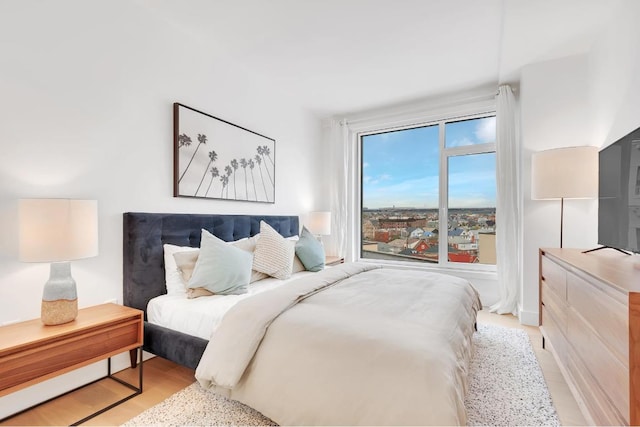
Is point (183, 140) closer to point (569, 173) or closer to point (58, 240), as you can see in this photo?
point (58, 240)

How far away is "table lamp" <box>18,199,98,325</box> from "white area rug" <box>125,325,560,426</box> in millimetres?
728

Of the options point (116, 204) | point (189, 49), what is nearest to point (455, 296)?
point (116, 204)

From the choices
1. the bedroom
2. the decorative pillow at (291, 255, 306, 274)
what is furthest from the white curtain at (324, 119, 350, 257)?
the decorative pillow at (291, 255, 306, 274)

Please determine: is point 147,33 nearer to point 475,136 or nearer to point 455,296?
point 455,296

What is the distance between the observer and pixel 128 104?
2223 millimetres

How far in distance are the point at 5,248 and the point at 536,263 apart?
4.14 metres

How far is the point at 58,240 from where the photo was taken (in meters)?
1.55

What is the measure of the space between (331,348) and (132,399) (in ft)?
4.48

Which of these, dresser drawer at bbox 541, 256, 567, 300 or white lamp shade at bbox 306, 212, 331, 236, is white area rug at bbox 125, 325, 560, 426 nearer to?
dresser drawer at bbox 541, 256, 567, 300

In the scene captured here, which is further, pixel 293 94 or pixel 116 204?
pixel 293 94

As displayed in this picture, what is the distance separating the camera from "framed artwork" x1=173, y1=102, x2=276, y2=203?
257 cm

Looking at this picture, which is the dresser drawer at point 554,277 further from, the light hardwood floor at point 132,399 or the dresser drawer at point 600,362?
the light hardwood floor at point 132,399

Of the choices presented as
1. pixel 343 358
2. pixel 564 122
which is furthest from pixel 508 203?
pixel 343 358

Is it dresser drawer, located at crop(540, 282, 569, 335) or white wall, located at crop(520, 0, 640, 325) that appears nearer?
dresser drawer, located at crop(540, 282, 569, 335)
